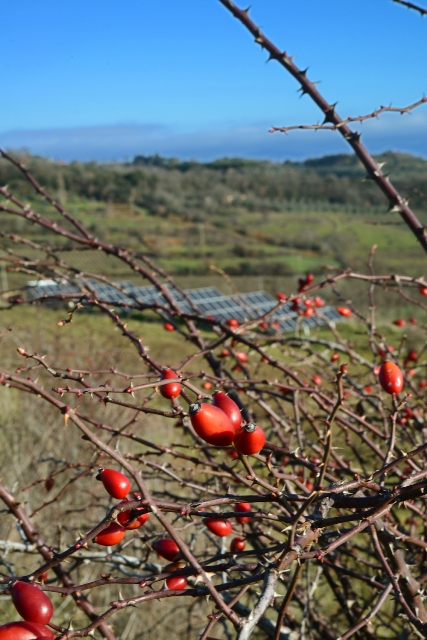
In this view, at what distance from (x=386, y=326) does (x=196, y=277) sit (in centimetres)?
930

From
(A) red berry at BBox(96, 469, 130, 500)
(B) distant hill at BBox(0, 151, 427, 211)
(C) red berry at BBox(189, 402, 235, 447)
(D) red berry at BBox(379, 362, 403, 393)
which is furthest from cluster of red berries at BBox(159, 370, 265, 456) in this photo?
(B) distant hill at BBox(0, 151, 427, 211)

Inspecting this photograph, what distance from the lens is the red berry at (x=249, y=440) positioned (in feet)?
2.58

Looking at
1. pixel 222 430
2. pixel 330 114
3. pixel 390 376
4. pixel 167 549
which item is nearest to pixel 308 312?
pixel 330 114

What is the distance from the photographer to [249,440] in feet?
2.59

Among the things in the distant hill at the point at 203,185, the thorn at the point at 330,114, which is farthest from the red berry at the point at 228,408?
the distant hill at the point at 203,185

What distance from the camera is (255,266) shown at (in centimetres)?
1586

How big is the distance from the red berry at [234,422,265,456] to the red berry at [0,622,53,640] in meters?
0.31

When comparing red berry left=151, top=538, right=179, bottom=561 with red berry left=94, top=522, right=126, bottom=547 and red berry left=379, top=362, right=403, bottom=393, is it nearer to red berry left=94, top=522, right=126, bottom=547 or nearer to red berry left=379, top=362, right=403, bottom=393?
red berry left=94, top=522, right=126, bottom=547

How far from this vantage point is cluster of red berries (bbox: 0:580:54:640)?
68 cm

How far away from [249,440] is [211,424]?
0.17 feet

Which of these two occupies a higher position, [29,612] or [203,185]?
[203,185]

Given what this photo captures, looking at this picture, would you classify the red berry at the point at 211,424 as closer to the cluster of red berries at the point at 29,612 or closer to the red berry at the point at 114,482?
the red berry at the point at 114,482

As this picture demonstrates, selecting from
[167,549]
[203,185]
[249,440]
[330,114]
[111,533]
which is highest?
[203,185]

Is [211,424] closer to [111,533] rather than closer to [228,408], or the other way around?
[228,408]
